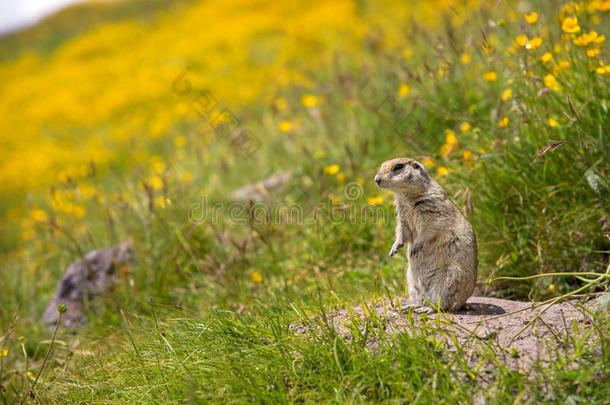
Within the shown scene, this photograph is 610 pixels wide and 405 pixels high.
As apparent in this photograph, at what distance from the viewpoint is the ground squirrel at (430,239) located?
10.1 ft

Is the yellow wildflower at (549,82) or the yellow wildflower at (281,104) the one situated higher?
the yellow wildflower at (549,82)

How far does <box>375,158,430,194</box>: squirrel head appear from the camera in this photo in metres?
3.29

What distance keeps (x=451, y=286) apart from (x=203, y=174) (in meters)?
5.09

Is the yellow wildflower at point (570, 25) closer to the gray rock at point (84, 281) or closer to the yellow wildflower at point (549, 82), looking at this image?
the yellow wildflower at point (549, 82)

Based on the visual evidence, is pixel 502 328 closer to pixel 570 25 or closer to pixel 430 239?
pixel 430 239

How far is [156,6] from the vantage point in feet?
85.0

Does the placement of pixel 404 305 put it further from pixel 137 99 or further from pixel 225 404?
pixel 137 99

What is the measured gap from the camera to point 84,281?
508 centimetres

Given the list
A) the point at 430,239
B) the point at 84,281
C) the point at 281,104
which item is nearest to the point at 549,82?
the point at 430,239

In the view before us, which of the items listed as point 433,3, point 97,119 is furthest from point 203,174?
point 97,119

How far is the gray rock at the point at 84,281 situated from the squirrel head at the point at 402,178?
2.88 meters

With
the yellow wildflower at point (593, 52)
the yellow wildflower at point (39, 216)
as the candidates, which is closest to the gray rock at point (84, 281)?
the yellow wildflower at point (39, 216)

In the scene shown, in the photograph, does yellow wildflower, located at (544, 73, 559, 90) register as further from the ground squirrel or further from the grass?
the ground squirrel

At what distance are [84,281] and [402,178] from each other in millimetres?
3553
